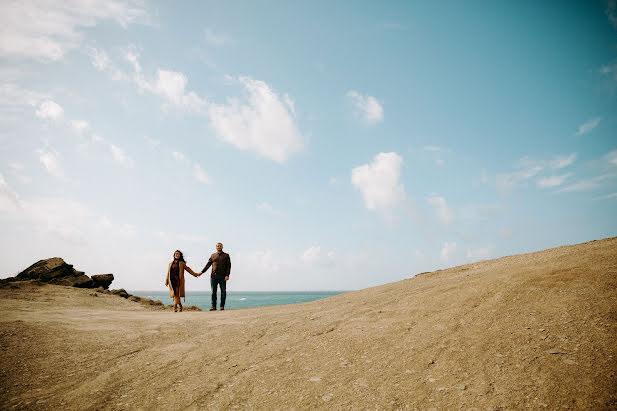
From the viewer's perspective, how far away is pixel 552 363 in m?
3.49

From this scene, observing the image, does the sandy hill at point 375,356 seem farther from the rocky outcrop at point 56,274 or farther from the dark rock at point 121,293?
the rocky outcrop at point 56,274

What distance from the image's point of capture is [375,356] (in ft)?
14.9

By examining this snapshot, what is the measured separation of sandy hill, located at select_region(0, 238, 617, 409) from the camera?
3393 mm

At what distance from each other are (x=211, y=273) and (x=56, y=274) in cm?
1092

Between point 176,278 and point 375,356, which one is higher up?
point 176,278

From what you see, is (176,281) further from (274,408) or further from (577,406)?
(577,406)

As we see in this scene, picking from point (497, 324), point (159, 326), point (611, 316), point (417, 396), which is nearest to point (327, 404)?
point (417, 396)

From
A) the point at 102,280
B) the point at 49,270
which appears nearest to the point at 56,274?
the point at 49,270

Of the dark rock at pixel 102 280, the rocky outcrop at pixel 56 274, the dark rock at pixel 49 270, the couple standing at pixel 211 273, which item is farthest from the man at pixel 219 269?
the dark rock at pixel 102 280

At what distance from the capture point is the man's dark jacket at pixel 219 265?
41.9 ft

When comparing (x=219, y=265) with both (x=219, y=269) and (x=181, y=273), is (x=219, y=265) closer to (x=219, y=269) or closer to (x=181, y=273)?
(x=219, y=269)

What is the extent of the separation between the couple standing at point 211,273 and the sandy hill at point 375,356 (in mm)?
5130

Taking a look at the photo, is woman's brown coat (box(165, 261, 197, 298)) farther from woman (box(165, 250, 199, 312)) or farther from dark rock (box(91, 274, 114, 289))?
dark rock (box(91, 274, 114, 289))

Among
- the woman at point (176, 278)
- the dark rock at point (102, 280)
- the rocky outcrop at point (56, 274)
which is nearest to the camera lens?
the woman at point (176, 278)
